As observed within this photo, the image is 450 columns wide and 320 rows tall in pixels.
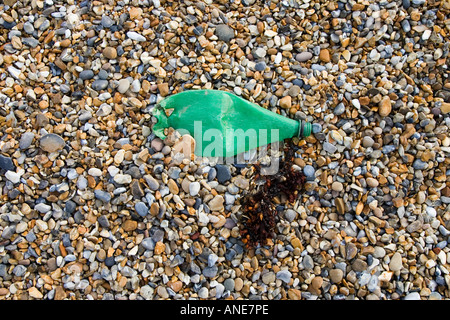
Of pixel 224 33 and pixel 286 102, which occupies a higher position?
pixel 224 33

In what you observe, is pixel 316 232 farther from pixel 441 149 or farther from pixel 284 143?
pixel 441 149

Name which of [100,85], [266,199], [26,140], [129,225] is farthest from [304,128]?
[26,140]

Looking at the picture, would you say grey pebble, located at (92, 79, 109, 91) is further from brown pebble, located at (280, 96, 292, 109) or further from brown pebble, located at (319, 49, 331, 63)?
brown pebble, located at (319, 49, 331, 63)

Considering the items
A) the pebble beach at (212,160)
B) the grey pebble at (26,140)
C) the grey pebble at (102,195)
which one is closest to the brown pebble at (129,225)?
the pebble beach at (212,160)

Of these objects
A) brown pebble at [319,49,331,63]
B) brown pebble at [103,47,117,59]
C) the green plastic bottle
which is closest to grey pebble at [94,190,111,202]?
the green plastic bottle

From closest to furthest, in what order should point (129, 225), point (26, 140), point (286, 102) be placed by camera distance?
point (129, 225)
point (26, 140)
point (286, 102)

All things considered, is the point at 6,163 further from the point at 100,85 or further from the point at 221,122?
the point at 221,122
